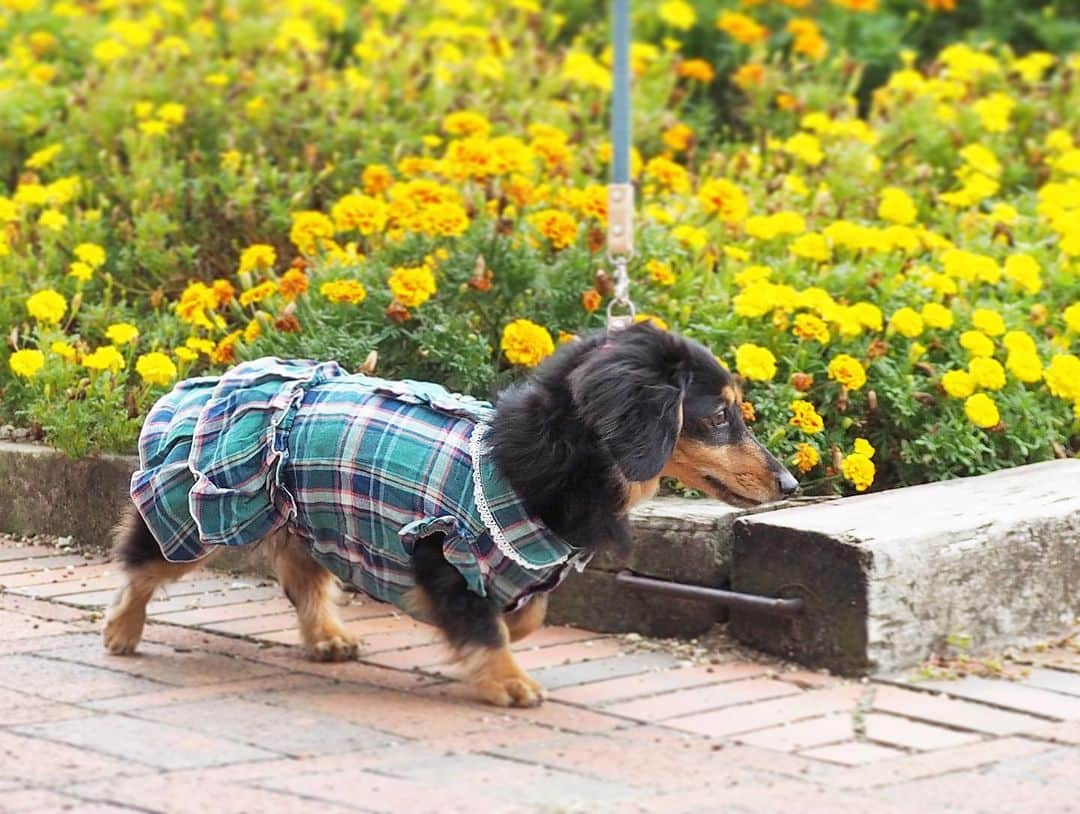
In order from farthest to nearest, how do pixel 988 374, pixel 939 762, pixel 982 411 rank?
1. pixel 988 374
2. pixel 982 411
3. pixel 939 762

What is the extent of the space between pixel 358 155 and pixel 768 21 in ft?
10.2

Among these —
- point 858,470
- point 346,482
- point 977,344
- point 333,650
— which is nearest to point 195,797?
point 346,482

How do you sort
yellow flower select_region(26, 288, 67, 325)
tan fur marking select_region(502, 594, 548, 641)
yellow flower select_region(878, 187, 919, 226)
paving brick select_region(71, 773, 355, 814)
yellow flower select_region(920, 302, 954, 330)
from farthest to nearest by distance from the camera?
yellow flower select_region(878, 187, 919, 226) → yellow flower select_region(26, 288, 67, 325) → yellow flower select_region(920, 302, 954, 330) → tan fur marking select_region(502, 594, 548, 641) → paving brick select_region(71, 773, 355, 814)

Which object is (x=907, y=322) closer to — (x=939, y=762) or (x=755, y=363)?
(x=755, y=363)

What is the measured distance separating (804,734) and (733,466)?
0.68m

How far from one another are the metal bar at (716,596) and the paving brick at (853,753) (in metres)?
0.60

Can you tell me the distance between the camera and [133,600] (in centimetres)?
468

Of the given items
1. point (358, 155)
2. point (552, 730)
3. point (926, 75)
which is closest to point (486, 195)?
point (358, 155)

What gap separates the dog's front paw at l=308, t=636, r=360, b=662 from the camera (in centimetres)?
471

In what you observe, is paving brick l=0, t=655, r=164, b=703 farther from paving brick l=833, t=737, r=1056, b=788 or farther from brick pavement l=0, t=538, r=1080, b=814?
paving brick l=833, t=737, r=1056, b=788

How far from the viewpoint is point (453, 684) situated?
454 cm

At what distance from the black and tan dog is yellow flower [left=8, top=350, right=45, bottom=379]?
201 cm

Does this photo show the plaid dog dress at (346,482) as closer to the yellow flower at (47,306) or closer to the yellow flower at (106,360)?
the yellow flower at (106,360)

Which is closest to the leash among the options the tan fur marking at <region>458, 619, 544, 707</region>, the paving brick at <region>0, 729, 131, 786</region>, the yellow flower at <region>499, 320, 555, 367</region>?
the yellow flower at <region>499, 320, 555, 367</region>
